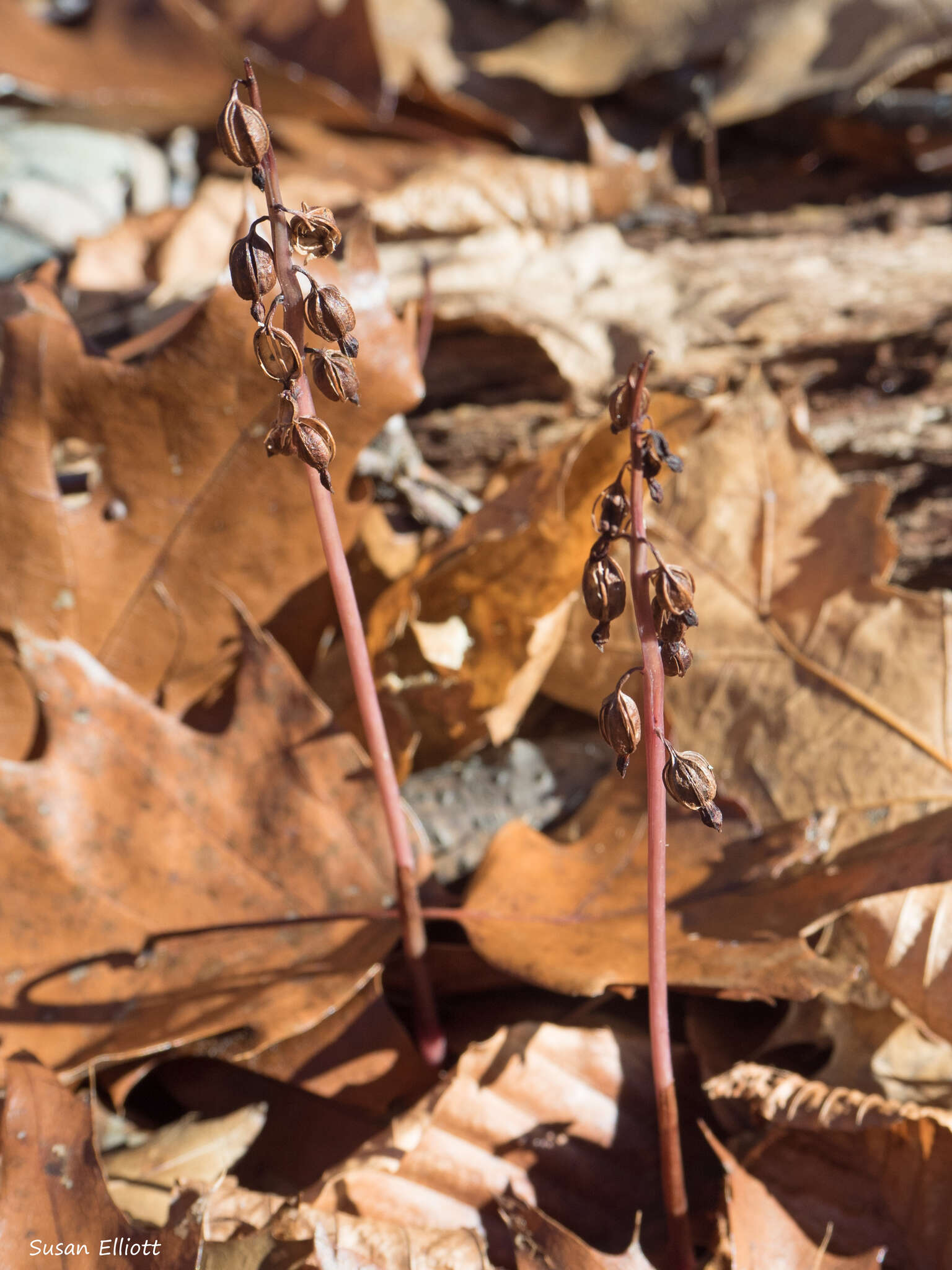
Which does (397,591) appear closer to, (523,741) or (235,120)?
(523,741)

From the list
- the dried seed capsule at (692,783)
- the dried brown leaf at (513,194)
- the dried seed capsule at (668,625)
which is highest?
the dried brown leaf at (513,194)

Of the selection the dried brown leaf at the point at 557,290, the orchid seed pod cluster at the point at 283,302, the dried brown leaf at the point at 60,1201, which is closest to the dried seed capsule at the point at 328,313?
the orchid seed pod cluster at the point at 283,302

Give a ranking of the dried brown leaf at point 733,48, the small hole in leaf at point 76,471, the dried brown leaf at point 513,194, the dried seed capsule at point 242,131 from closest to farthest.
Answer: the dried seed capsule at point 242,131
the small hole in leaf at point 76,471
the dried brown leaf at point 513,194
the dried brown leaf at point 733,48

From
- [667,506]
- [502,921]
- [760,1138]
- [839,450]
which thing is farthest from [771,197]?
[760,1138]

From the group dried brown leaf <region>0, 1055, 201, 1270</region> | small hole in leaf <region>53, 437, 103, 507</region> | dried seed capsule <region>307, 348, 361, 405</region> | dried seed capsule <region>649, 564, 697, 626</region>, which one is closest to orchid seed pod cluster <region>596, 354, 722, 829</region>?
dried seed capsule <region>649, 564, 697, 626</region>

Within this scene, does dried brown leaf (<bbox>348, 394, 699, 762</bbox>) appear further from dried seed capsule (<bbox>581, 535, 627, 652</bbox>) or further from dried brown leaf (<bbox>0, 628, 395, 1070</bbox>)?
dried seed capsule (<bbox>581, 535, 627, 652</bbox>)

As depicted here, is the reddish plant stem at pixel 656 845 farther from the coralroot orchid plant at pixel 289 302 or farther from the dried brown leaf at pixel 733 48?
the dried brown leaf at pixel 733 48

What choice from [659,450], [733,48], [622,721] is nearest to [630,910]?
[622,721]
